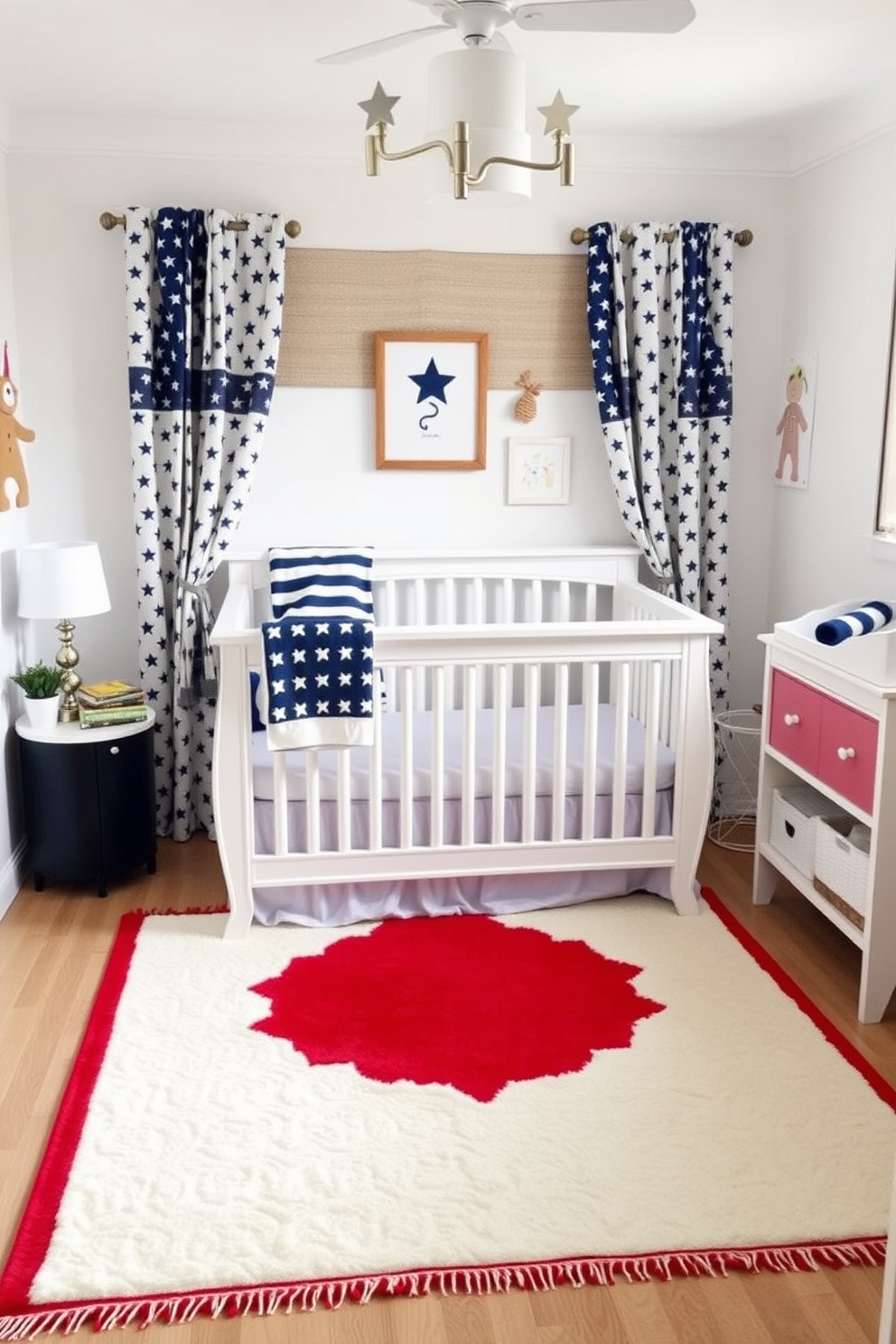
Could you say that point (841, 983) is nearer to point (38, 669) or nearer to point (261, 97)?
point (38, 669)

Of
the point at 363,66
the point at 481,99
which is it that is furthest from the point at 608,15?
the point at 363,66

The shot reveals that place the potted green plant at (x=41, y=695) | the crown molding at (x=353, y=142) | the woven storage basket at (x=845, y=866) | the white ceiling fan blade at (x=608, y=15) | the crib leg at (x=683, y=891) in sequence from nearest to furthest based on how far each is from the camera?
1. the white ceiling fan blade at (x=608, y=15)
2. the woven storage basket at (x=845, y=866)
3. the crib leg at (x=683, y=891)
4. the potted green plant at (x=41, y=695)
5. the crown molding at (x=353, y=142)

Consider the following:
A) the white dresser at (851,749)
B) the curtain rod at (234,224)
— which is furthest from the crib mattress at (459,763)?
the curtain rod at (234,224)

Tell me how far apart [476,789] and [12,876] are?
1355 millimetres

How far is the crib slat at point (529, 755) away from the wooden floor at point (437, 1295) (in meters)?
0.67

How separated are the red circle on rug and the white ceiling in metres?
2.15

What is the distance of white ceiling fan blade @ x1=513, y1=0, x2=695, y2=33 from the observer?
Answer: 1.97m

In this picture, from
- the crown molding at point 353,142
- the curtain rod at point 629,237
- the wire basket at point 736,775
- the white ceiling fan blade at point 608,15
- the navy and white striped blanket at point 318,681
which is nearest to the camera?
the white ceiling fan blade at point 608,15

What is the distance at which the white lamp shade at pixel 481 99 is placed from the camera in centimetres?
222

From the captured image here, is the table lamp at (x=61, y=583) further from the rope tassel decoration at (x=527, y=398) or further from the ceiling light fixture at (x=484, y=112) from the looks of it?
the ceiling light fixture at (x=484, y=112)

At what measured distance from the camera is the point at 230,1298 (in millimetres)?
1865

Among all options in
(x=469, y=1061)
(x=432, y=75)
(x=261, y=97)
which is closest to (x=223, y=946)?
(x=469, y=1061)

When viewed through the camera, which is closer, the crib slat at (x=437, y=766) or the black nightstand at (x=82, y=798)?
the crib slat at (x=437, y=766)

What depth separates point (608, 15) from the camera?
202cm
